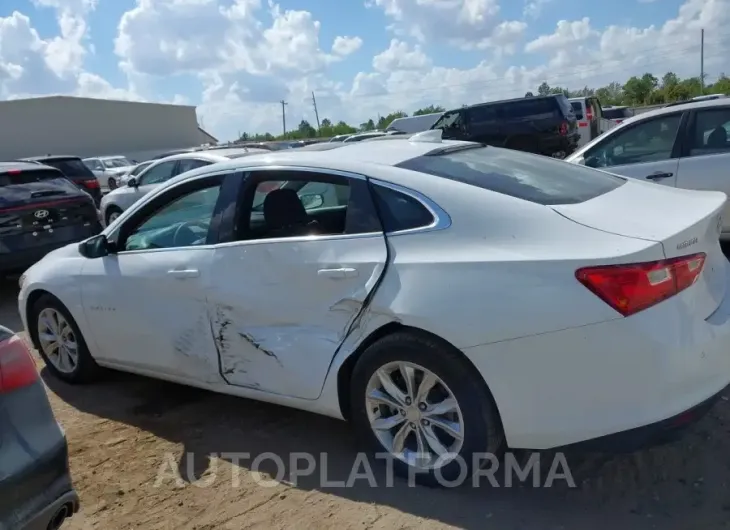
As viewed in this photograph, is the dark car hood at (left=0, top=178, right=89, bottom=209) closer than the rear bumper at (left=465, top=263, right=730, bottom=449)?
No

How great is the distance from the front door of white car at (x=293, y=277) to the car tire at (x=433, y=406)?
0.72 feet

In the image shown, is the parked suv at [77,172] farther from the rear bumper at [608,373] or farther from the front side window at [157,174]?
the rear bumper at [608,373]

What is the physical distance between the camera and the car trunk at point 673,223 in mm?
2788

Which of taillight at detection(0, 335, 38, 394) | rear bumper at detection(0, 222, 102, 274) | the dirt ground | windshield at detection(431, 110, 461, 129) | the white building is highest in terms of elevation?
the white building

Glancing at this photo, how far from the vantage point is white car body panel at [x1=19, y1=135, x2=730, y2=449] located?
2.66m

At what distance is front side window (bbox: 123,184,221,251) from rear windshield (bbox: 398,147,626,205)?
49.7 inches

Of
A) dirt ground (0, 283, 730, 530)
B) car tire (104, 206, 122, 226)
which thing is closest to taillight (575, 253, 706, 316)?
dirt ground (0, 283, 730, 530)

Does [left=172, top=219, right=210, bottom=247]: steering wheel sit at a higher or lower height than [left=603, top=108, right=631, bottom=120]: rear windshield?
higher

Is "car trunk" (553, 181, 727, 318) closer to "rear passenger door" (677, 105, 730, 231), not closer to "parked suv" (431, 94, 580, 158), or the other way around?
"rear passenger door" (677, 105, 730, 231)

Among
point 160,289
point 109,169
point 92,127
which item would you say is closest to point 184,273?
point 160,289

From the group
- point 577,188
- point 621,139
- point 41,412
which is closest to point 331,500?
point 41,412

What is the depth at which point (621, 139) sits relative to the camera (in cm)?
674

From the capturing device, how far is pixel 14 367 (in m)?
2.49

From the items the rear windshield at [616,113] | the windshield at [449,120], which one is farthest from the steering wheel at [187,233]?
the rear windshield at [616,113]
